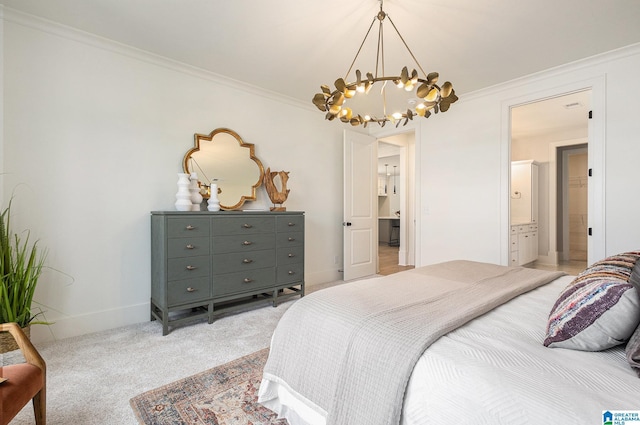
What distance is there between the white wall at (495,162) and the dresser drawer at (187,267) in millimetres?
2923

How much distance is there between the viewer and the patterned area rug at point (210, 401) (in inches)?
59.0

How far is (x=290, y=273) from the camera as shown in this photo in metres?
3.42

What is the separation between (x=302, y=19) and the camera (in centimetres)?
228

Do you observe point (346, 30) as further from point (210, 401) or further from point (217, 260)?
point (210, 401)

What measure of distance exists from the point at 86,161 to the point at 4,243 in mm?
863

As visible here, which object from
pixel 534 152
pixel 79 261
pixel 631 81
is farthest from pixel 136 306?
pixel 534 152

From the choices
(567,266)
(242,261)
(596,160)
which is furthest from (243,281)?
(567,266)

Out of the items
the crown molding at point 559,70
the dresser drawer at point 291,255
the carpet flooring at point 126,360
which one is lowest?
the carpet flooring at point 126,360

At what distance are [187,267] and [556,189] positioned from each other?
6.64 metres

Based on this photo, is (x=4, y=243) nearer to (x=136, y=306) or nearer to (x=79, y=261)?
(x=79, y=261)

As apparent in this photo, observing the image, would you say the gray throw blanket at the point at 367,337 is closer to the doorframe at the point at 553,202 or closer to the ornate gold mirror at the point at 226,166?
the ornate gold mirror at the point at 226,166

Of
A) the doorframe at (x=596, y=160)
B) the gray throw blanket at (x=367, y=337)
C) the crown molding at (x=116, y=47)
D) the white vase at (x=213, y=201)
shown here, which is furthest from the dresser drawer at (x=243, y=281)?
the doorframe at (x=596, y=160)

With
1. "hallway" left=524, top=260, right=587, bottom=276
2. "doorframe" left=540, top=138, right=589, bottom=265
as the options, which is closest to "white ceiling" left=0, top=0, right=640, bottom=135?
"doorframe" left=540, top=138, right=589, bottom=265

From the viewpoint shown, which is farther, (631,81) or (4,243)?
(631,81)
